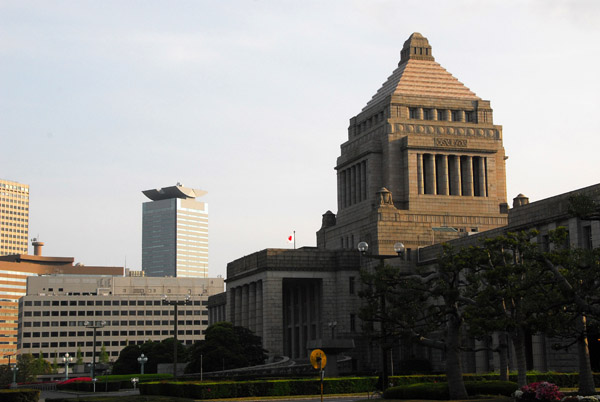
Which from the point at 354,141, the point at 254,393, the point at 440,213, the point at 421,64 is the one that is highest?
the point at 421,64

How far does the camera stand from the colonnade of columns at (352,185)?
144 meters

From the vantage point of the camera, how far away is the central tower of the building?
135 m

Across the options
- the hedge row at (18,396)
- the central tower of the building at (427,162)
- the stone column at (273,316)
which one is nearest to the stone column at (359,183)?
the central tower of the building at (427,162)

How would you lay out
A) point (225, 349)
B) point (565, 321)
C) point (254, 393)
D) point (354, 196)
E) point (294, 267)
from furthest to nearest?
point (354, 196)
point (294, 267)
point (225, 349)
point (254, 393)
point (565, 321)

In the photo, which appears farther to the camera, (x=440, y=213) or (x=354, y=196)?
(x=354, y=196)

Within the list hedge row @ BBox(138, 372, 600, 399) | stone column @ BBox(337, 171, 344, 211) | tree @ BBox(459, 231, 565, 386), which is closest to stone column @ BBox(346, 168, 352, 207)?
stone column @ BBox(337, 171, 344, 211)

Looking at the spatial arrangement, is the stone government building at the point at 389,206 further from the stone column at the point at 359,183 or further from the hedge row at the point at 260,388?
the hedge row at the point at 260,388

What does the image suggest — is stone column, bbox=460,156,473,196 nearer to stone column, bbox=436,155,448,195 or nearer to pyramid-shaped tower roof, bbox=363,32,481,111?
stone column, bbox=436,155,448,195

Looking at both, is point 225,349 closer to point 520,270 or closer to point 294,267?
point 294,267

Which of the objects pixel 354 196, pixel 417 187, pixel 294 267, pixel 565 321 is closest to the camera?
pixel 565 321

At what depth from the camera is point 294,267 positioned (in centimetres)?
12681

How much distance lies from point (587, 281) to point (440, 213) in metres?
86.7

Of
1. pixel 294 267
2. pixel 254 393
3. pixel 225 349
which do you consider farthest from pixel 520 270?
pixel 294 267

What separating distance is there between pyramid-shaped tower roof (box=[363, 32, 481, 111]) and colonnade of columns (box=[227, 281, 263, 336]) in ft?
119
